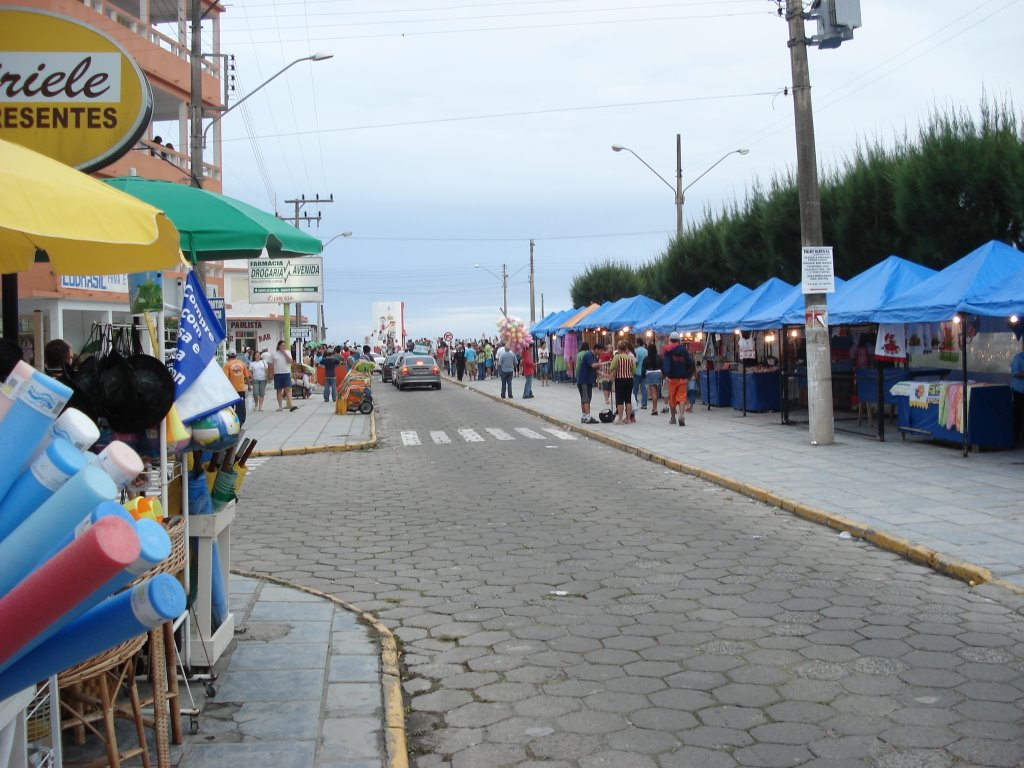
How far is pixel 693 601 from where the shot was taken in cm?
668

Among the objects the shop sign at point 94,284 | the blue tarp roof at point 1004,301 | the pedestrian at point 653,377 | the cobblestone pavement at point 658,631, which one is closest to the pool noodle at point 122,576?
the cobblestone pavement at point 658,631

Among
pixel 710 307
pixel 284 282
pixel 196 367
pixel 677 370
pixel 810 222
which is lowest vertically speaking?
pixel 677 370

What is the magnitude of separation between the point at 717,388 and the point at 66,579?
24.0 m

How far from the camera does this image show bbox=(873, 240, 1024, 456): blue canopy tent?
13.3 m

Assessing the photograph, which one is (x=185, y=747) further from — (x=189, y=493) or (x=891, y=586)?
(x=891, y=586)

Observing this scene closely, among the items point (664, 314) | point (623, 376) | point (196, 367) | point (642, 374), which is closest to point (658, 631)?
point (196, 367)

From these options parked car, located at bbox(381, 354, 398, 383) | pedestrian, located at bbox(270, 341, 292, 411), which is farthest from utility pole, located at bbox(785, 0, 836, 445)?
parked car, located at bbox(381, 354, 398, 383)

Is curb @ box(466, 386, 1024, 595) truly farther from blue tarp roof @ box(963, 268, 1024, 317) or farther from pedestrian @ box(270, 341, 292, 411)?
pedestrian @ box(270, 341, 292, 411)

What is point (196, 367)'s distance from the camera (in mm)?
4789

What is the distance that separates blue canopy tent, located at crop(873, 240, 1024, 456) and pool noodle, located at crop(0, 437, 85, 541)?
42.3 feet

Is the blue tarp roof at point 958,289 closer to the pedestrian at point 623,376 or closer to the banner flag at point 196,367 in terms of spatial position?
the pedestrian at point 623,376

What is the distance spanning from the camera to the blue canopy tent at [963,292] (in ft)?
43.5

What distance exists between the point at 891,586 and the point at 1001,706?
2.51 meters

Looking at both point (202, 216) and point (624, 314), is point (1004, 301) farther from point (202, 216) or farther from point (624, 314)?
point (624, 314)
